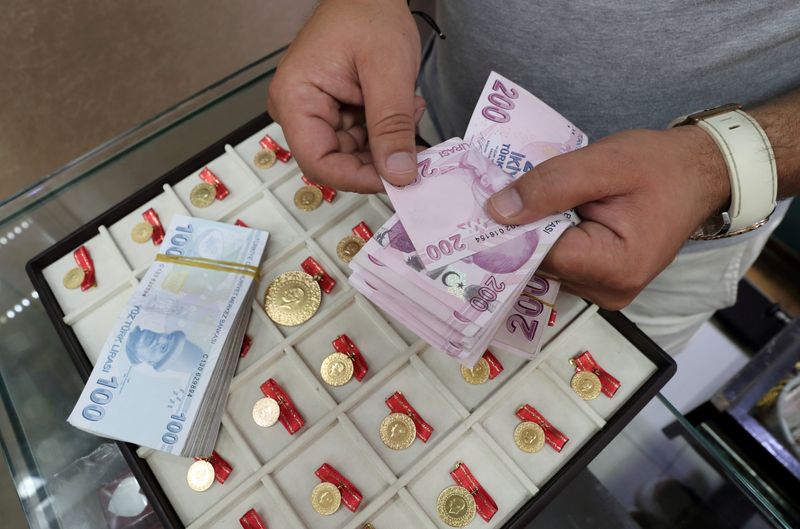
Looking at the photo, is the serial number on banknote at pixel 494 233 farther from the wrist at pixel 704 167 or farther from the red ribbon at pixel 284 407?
the red ribbon at pixel 284 407

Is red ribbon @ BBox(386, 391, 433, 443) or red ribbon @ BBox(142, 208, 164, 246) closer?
red ribbon @ BBox(386, 391, 433, 443)

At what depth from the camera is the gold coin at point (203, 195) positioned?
1022mm

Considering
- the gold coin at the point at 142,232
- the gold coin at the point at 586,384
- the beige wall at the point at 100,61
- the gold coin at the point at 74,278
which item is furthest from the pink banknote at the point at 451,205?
the beige wall at the point at 100,61

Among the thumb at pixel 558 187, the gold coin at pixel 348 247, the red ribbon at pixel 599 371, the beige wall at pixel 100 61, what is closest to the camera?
the thumb at pixel 558 187

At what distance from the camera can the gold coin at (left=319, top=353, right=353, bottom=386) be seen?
0.84 metres

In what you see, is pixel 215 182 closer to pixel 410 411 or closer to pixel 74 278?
pixel 74 278

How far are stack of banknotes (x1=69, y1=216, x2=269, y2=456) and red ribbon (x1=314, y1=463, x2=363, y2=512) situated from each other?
0.18 meters

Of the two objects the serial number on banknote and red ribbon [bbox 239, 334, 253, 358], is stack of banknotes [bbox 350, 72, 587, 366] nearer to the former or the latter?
the serial number on banknote

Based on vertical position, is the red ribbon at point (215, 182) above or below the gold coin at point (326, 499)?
above

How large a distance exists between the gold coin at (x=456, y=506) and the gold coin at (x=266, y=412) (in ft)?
0.92

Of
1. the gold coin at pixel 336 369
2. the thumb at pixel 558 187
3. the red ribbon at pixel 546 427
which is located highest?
the gold coin at pixel 336 369

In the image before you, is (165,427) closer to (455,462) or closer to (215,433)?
(215,433)

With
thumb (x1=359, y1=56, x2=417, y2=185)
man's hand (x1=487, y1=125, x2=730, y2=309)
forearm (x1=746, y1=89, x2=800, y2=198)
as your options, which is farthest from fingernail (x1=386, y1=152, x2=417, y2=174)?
forearm (x1=746, y1=89, x2=800, y2=198)

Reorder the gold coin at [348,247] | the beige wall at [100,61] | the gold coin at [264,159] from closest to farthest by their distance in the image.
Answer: the gold coin at [348,247], the gold coin at [264,159], the beige wall at [100,61]
